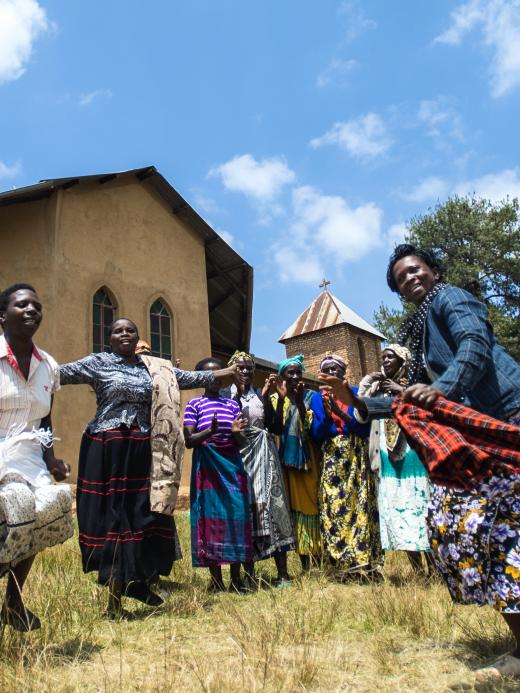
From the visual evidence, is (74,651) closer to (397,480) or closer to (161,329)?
(397,480)

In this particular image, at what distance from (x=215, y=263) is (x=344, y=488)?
11.4 meters

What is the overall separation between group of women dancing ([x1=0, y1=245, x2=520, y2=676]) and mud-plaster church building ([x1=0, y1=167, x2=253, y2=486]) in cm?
703

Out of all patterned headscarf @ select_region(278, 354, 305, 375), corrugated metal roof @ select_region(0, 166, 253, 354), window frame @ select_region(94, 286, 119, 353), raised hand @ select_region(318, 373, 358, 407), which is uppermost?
corrugated metal roof @ select_region(0, 166, 253, 354)

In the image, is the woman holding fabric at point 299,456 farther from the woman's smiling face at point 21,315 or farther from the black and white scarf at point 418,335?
the woman's smiling face at point 21,315

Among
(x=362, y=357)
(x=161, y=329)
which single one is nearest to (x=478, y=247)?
(x=362, y=357)

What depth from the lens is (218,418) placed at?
5203mm

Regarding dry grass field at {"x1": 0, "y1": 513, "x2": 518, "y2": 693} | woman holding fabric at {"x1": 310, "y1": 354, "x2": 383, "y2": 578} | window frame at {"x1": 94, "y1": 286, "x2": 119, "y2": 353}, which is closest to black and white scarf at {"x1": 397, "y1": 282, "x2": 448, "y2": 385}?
dry grass field at {"x1": 0, "y1": 513, "x2": 518, "y2": 693}

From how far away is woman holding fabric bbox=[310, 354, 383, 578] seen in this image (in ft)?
17.3

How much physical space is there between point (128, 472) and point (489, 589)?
7.83ft

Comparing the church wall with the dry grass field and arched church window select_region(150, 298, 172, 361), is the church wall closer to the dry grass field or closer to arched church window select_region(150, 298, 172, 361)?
arched church window select_region(150, 298, 172, 361)

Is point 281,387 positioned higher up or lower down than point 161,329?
lower down

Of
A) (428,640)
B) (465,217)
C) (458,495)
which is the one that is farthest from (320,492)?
(465,217)

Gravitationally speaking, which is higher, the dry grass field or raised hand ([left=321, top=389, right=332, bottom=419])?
raised hand ([left=321, top=389, right=332, bottom=419])

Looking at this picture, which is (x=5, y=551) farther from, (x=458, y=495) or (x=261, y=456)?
(x=261, y=456)
